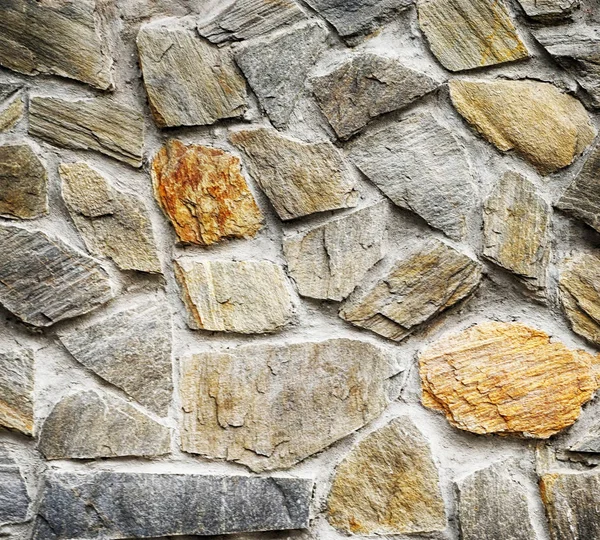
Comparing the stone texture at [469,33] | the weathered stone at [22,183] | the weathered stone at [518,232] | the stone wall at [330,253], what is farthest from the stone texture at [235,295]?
the stone texture at [469,33]

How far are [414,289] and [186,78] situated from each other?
49cm

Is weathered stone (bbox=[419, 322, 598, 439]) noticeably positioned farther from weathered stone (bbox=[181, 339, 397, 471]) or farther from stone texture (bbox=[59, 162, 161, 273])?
stone texture (bbox=[59, 162, 161, 273])

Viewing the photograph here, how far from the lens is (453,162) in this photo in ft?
3.72

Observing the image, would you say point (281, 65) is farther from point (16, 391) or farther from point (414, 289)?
point (16, 391)

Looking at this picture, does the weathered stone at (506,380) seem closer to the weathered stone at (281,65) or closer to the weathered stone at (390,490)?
the weathered stone at (390,490)

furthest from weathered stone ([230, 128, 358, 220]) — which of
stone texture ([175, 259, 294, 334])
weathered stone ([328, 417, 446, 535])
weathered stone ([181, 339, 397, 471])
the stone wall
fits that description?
weathered stone ([328, 417, 446, 535])

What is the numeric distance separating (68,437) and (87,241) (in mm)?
288

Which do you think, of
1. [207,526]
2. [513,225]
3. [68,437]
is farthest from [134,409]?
[513,225]

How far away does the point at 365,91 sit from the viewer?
3.73 ft

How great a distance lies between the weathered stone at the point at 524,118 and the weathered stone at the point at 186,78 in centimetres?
36

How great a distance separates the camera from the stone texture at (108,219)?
1062 mm

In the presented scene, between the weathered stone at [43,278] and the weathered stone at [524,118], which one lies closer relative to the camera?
the weathered stone at [43,278]

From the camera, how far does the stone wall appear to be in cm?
107

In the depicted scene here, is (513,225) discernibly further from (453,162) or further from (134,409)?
(134,409)
